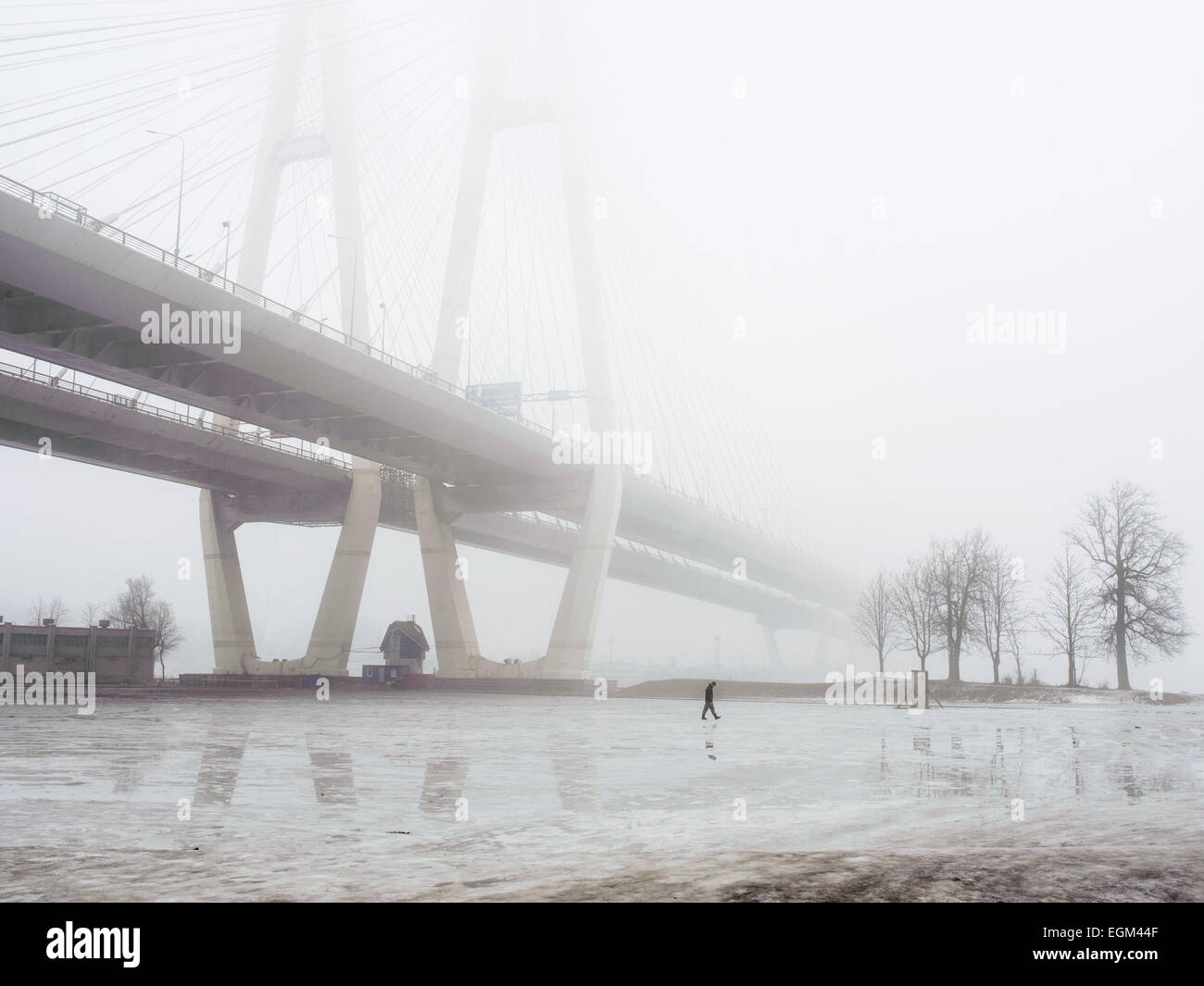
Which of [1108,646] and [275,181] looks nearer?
[1108,646]

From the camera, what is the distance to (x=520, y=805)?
35.2 feet

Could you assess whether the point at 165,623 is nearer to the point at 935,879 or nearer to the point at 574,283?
the point at 574,283

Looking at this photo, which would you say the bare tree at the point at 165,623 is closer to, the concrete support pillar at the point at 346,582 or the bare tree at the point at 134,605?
the bare tree at the point at 134,605

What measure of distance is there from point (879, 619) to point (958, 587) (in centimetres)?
1005

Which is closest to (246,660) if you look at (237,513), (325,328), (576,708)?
(237,513)

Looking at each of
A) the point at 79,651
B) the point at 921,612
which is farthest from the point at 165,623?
the point at 921,612

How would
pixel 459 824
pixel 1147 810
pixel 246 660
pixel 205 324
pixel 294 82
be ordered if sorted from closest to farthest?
pixel 459 824 < pixel 1147 810 < pixel 205 324 < pixel 294 82 < pixel 246 660

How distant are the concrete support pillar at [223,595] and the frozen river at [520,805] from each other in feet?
136

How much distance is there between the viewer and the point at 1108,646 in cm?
4831

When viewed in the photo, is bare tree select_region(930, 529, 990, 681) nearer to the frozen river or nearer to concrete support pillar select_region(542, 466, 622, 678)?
concrete support pillar select_region(542, 466, 622, 678)

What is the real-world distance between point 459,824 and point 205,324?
3245 centimetres

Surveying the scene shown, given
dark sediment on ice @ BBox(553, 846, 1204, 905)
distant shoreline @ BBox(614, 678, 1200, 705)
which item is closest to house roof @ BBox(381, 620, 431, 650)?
distant shoreline @ BBox(614, 678, 1200, 705)

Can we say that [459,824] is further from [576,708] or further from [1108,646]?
[1108,646]

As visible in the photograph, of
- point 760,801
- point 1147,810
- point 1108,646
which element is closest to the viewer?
point 1147,810
